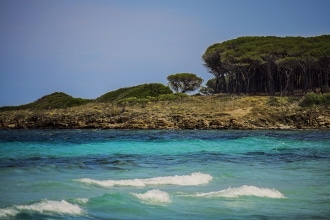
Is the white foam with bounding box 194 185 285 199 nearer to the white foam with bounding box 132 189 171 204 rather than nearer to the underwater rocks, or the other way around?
the white foam with bounding box 132 189 171 204

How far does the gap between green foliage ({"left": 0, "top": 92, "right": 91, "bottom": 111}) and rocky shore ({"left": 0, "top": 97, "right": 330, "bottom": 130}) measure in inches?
627

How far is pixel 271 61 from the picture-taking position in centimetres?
7356

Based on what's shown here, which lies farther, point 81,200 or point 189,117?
point 189,117

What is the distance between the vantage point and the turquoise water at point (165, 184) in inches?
444

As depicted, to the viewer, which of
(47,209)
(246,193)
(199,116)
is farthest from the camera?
(199,116)

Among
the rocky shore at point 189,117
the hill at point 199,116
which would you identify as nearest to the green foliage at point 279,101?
the hill at point 199,116

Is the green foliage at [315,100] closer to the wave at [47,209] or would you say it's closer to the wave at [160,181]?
the wave at [160,181]

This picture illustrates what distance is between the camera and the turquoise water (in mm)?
11281

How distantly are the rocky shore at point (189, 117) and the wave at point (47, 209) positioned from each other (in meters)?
41.4

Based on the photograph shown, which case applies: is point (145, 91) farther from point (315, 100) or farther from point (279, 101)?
point (315, 100)

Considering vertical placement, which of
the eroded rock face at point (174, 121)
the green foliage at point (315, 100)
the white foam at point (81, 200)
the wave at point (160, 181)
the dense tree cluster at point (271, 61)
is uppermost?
the dense tree cluster at point (271, 61)

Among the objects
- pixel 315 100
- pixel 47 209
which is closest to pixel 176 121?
pixel 315 100

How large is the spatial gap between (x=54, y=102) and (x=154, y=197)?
228 ft

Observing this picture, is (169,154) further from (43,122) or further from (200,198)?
(43,122)
